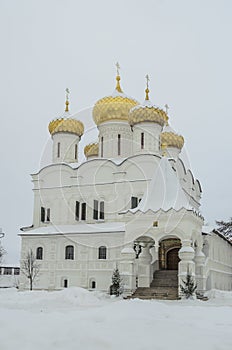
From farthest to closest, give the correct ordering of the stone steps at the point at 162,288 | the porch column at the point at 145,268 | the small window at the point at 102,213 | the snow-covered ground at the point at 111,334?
the small window at the point at 102,213 < the porch column at the point at 145,268 < the stone steps at the point at 162,288 < the snow-covered ground at the point at 111,334

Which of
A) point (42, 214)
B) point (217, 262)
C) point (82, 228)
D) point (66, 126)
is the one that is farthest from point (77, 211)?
point (217, 262)

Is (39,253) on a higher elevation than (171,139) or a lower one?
lower

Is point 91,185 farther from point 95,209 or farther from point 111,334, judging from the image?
point 111,334

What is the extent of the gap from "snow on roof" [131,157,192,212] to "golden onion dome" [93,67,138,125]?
7.04m

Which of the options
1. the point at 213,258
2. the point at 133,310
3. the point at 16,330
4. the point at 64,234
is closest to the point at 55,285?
the point at 64,234

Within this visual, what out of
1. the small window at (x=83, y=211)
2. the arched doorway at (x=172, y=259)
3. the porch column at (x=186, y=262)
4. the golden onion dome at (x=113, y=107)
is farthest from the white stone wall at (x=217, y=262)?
the golden onion dome at (x=113, y=107)

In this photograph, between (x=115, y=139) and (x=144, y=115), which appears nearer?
(x=144, y=115)

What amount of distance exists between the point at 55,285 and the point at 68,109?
11.9 meters

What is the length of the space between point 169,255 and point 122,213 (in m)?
4.62

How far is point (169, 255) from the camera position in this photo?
23250mm

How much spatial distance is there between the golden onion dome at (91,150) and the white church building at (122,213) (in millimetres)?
149

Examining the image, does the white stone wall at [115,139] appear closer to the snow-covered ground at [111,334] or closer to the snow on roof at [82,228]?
the snow on roof at [82,228]

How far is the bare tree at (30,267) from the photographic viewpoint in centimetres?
2345

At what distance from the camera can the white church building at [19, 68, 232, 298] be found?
19.8 metres
